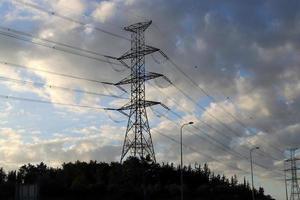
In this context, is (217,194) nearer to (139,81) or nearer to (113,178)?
(113,178)

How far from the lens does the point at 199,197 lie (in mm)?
122625

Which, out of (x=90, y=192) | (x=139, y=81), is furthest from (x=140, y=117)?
(x=90, y=192)

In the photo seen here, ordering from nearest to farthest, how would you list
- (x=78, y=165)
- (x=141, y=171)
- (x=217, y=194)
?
(x=141, y=171) < (x=217, y=194) < (x=78, y=165)

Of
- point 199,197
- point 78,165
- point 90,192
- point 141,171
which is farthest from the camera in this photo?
point 78,165

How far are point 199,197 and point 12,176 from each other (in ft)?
228

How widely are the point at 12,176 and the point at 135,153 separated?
100 metres

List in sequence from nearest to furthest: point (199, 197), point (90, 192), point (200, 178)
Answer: point (90, 192) < point (199, 197) < point (200, 178)

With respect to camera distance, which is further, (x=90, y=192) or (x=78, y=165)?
(x=78, y=165)

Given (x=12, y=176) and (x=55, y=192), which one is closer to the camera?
(x=55, y=192)

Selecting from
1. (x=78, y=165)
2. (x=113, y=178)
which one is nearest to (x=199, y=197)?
(x=113, y=178)

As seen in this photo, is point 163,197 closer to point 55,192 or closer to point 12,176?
point 55,192

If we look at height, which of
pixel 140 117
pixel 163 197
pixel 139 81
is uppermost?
pixel 139 81

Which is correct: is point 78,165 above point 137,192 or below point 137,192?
above

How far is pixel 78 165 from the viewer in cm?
15912
